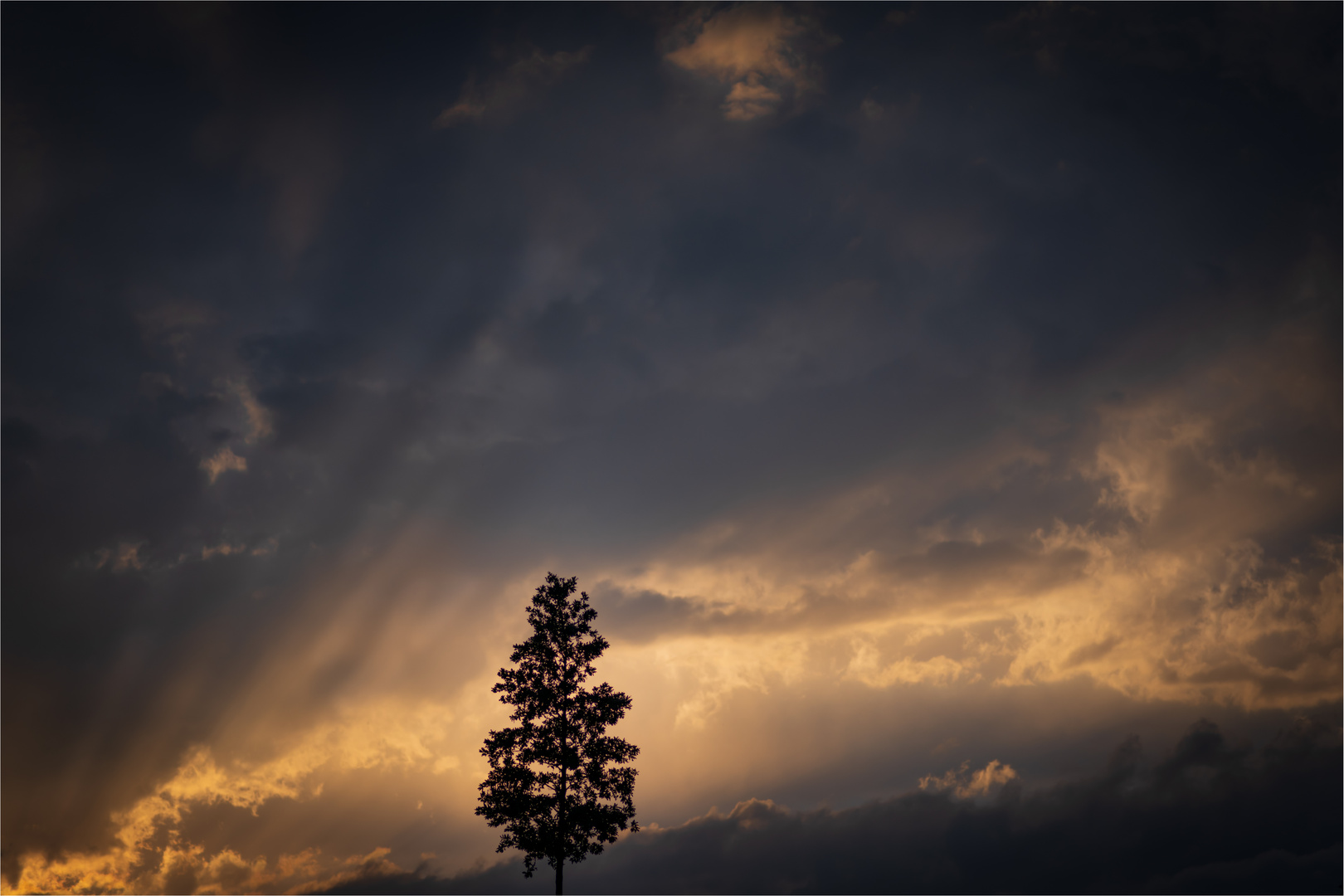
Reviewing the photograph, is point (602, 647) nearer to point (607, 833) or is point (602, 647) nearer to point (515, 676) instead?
point (515, 676)

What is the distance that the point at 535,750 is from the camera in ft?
113

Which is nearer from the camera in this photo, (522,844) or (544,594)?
(522,844)

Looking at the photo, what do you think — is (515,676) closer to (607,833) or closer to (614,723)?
(614,723)

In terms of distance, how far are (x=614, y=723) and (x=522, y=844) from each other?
7.30m

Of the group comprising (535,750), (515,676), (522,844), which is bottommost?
(522,844)

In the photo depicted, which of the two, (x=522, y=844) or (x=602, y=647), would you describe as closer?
(x=522, y=844)

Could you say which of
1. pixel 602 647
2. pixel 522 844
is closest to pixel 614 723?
pixel 602 647

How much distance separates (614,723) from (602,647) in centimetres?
385

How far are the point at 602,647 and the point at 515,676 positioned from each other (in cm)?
472

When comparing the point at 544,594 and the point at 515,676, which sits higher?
the point at 544,594

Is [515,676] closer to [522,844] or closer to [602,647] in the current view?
[602,647]

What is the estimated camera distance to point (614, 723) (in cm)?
3538

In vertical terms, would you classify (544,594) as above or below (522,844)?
above

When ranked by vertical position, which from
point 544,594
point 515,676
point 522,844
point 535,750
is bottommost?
point 522,844
